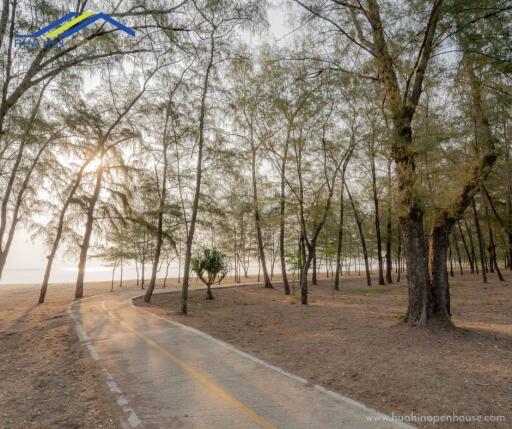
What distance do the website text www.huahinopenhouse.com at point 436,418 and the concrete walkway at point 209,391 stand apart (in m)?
0.10

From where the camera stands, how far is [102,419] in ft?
14.7

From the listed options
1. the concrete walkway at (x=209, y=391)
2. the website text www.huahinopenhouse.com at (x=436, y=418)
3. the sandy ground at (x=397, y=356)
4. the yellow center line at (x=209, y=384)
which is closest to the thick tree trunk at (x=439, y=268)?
the sandy ground at (x=397, y=356)

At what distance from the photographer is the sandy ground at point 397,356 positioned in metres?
5.02

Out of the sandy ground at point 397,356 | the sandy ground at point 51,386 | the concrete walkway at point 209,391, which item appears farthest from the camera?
the sandy ground at point 397,356

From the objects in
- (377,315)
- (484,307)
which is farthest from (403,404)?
(484,307)

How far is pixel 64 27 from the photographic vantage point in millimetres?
6430

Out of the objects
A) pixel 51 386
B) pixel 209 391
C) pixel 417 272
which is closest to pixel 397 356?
pixel 417 272

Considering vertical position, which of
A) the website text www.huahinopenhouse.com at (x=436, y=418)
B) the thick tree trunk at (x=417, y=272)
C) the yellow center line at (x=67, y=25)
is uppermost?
the yellow center line at (x=67, y=25)

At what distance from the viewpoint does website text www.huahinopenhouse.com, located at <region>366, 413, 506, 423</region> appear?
4.35 meters

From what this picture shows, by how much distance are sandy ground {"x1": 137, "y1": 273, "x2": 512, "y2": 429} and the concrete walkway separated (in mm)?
657

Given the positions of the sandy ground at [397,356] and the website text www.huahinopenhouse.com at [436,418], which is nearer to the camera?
the website text www.huahinopenhouse.com at [436,418]

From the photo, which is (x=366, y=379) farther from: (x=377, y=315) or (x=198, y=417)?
(x=377, y=315)

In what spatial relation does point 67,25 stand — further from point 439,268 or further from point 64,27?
point 439,268

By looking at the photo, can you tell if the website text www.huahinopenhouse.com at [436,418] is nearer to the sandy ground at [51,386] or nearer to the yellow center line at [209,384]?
the yellow center line at [209,384]
